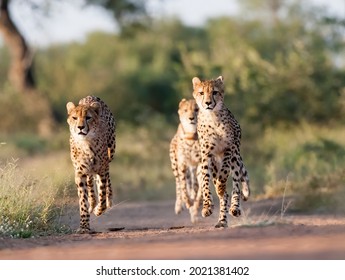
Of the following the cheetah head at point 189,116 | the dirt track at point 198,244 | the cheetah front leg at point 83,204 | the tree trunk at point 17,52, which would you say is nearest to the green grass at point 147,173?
the cheetah front leg at point 83,204

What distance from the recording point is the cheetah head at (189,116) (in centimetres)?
1139

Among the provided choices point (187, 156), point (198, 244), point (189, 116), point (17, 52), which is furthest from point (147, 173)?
point (17, 52)

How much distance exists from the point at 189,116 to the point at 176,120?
1177 cm

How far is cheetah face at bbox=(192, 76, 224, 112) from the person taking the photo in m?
9.62

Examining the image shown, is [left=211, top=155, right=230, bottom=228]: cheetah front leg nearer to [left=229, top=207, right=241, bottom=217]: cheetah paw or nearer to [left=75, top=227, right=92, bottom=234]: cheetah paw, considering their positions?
[left=229, top=207, right=241, bottom=217]: cheetah paw

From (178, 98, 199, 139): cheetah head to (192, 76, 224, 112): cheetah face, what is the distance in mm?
1585

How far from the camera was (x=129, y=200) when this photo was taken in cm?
1508

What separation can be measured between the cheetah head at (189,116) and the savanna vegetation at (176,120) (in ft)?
4.93

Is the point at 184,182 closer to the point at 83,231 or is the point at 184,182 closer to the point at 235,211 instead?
the point at 235,211

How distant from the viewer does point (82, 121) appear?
9539 millimetres

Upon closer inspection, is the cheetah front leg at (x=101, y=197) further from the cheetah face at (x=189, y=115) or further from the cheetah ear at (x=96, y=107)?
the cheetah face at (x=189, y=115)

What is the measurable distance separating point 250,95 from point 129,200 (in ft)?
21.7

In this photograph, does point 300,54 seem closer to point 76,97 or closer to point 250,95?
point 250,95

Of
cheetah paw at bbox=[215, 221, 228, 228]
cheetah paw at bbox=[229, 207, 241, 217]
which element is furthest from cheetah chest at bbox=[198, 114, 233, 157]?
cheetah paw at bbox=[215, 221, 228, 228]
